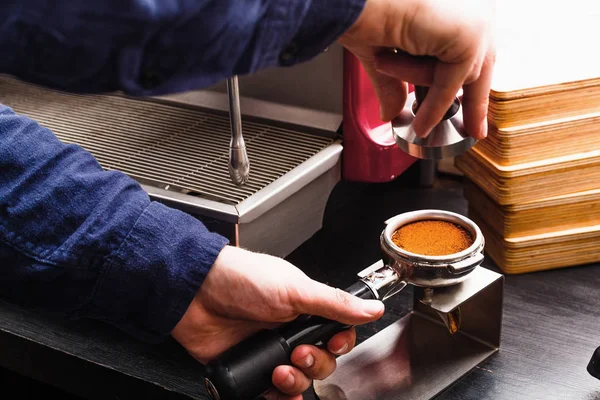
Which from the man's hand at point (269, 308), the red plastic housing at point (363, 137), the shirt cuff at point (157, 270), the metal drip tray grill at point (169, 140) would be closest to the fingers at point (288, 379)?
the man's hand at point (269, 308)

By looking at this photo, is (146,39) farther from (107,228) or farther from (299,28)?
(107,228)

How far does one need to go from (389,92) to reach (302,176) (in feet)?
0.59

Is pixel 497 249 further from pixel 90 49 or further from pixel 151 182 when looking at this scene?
pixel 90 49

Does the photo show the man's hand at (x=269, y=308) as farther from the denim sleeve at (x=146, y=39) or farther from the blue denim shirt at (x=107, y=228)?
the denim sleeve at (x=146, y=39)

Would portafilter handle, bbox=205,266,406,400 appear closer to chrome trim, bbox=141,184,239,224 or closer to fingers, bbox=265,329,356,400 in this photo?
fingers, bbox=265,329,356,400

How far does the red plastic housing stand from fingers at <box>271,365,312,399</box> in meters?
0.35

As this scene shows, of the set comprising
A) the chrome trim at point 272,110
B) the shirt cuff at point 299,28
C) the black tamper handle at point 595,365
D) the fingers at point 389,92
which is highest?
the shirt cuff at point 299,28

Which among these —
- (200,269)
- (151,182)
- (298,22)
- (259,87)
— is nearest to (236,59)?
(298,22)

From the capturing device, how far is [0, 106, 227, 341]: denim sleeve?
0.71m

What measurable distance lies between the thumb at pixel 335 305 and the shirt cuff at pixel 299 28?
0.75 feet

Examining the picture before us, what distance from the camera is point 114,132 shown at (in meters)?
1.04

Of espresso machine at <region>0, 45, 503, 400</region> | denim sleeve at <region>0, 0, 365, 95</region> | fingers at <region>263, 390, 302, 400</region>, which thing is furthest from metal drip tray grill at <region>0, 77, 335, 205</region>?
denim sleeve at <region>0, 0, 365, 95</region>

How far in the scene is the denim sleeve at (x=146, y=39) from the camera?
1.52 feet

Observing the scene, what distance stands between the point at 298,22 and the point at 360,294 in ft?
0.97
